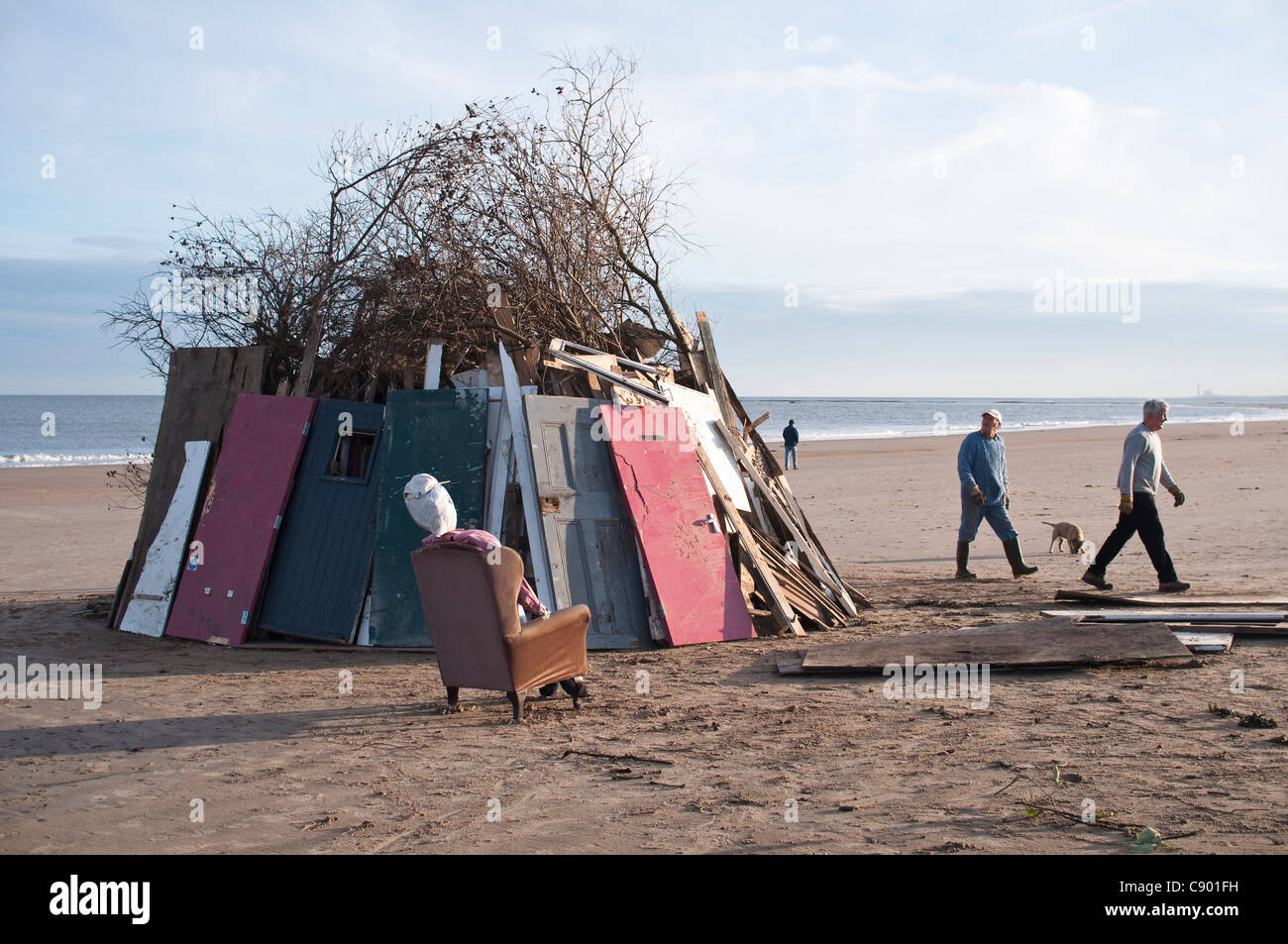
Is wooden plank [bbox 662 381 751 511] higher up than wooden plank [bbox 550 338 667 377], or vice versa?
wooden plank [bbox 550 338 667 377]

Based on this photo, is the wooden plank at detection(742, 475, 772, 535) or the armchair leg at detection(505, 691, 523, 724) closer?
the armchair leg at detection(505, 691, 523, 724)

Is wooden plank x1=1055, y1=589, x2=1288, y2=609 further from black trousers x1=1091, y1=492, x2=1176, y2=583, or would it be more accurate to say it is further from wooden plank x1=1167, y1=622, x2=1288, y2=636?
wooden plank x1=1167, y1=622, x2=1288, y2=636

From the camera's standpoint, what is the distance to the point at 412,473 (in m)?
9.49

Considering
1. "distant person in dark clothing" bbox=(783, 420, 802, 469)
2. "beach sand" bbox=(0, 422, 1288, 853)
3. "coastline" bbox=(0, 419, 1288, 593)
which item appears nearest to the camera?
"beach sand" bbox=(0, 422, 1288, 853)

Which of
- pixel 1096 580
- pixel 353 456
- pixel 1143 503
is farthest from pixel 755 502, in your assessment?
pixel 353 456

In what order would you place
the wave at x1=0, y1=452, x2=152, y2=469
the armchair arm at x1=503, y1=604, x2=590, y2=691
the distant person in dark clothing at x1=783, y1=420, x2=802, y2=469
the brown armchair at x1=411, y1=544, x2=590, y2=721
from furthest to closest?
the wave at x1=0, y1=452, x2=152, y2=469 → the distant person in dark clothing at x1=783, y1=420, x2=802, y2=469 → the armchair arm at x1=503, y1=604, x2=590, y2=691 → the brown armchair at x1=411, y1=544, x2=590, y2=721

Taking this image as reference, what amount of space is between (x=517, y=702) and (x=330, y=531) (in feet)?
12.4

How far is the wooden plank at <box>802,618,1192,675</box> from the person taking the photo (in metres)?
7.67

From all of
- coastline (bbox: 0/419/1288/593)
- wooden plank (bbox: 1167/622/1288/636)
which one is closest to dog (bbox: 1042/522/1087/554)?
coastline (bbox: 0/419/1288/593)

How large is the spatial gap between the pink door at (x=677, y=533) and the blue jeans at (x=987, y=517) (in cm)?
434

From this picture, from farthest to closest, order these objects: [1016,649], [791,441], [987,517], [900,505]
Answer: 1. [791,441]
2. [900,505]
3. [987,517]
4. [1016,649]

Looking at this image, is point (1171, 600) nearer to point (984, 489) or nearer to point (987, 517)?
point (987, 517)

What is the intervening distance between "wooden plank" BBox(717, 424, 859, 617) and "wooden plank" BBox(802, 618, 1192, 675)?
2.11 meters
